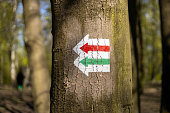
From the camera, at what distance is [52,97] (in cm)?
190

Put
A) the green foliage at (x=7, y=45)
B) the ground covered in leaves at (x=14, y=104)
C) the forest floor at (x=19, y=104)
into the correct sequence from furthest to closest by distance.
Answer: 1. the green foliage at (x=7, y=45)
2. the forest floor at (x=19, y=104)
3. the ground covered in leaves at (x=14, y=104)

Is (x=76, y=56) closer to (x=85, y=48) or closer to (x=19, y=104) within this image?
(x=85, y=48)

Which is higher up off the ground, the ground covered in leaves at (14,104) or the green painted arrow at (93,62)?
the green painted arrow at (93,62)

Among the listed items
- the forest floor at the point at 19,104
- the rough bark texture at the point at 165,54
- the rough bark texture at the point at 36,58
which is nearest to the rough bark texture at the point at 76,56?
the rough bark texture at the point at 165,54

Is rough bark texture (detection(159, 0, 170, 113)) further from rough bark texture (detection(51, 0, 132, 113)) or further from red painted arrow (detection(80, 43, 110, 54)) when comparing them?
red painted arrow (detection(80, 43, 110, 54))

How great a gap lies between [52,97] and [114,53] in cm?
67

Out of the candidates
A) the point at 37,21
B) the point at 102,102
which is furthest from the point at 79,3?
the point at 37,21

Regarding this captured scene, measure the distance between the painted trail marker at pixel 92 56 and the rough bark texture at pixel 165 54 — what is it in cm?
315

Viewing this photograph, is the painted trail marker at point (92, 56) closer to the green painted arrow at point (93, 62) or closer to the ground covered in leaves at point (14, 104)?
the green painted arrow at point (93, 62)

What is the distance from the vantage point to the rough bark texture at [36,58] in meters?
5.46

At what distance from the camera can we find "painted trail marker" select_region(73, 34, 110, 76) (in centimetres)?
176

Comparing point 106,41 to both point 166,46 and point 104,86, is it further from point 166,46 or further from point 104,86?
point 166,46

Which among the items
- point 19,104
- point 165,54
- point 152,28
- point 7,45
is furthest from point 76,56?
point 152,28

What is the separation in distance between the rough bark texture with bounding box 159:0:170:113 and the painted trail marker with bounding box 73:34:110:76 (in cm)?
315
